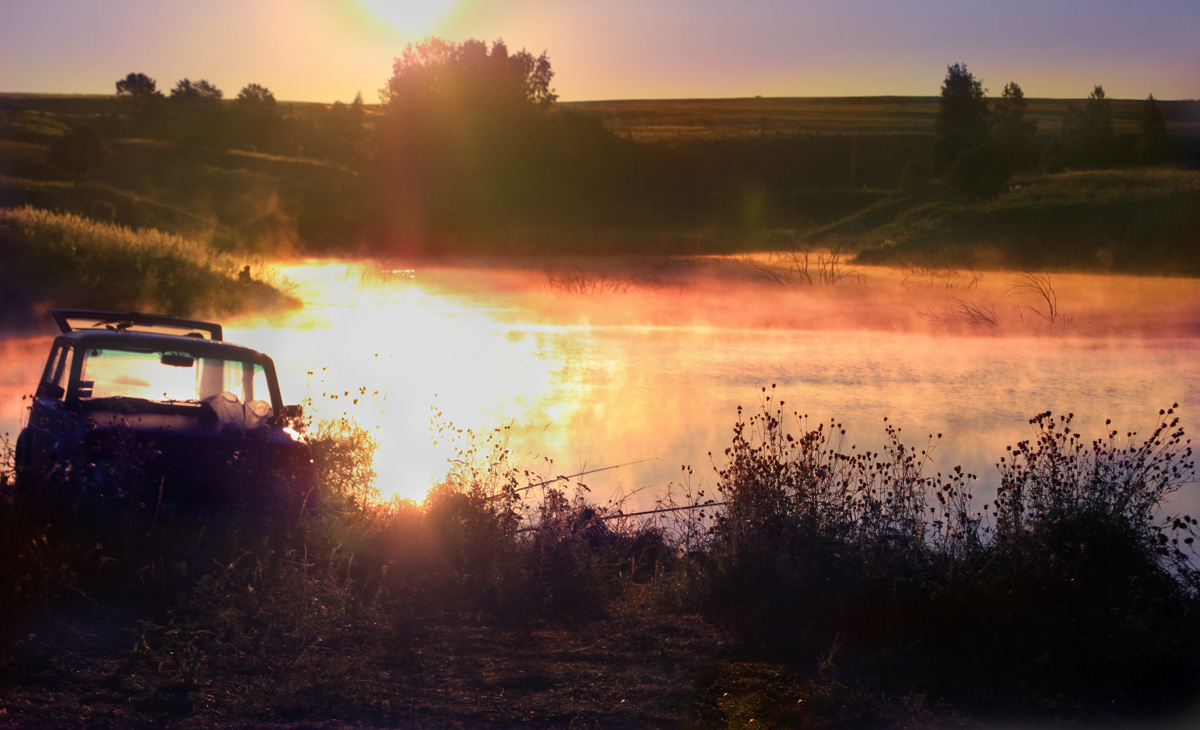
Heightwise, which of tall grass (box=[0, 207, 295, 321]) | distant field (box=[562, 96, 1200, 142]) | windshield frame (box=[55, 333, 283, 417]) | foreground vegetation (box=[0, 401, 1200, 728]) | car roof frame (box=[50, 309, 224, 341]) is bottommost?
foreground vegetation (box=[0, 401, 1200, 728])

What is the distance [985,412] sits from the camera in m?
14.8

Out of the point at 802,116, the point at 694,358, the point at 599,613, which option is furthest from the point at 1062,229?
the point at 802,116

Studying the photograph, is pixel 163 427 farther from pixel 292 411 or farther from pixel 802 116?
pixel 802 116

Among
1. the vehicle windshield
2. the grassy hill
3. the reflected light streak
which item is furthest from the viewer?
the grassy hill

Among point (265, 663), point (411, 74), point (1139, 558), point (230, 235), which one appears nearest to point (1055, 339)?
point (1139, 558)

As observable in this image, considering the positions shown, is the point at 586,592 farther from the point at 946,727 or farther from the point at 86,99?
the point at 86,99

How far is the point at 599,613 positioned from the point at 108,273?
20537 millimetres

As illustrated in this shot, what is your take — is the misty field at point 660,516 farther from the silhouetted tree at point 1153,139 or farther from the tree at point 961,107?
the tree at point 961,107

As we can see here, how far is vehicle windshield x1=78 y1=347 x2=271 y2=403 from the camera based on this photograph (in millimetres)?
7000

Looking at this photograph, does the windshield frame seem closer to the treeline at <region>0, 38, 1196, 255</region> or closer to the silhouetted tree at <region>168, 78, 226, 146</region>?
the treeline at <region>0, 38, 1196, 255</region>

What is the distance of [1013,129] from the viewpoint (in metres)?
60.0

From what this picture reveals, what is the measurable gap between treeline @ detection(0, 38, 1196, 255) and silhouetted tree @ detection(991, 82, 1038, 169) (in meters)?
0.22

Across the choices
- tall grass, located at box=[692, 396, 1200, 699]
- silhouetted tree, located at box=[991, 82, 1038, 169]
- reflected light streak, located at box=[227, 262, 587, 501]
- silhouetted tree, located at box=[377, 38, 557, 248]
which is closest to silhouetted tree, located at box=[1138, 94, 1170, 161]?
silhouetted tree, located at box=[991, 82, 1038, 169]

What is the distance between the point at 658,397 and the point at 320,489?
909cm
